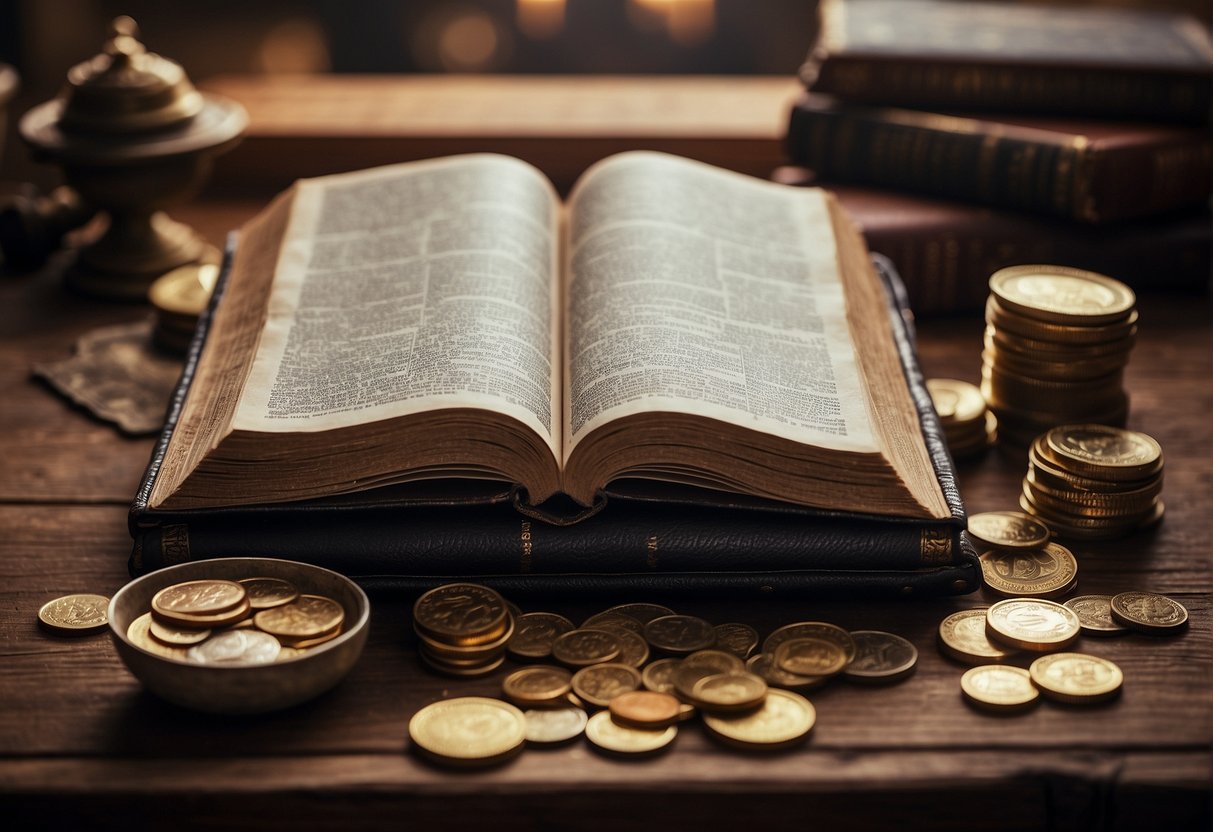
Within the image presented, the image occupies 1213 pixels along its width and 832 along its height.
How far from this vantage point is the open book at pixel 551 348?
1.08 metres

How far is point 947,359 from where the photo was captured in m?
1.65

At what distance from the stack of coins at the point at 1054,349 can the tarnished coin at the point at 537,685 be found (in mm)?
632

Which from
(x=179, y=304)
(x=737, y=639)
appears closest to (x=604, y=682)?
(x=737, y=639)

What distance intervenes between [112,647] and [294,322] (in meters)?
0.36

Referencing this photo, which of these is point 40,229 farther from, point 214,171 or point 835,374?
point 835,374

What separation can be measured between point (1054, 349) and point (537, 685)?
68 cm

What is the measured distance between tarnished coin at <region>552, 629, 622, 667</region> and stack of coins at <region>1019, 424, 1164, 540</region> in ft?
1.50

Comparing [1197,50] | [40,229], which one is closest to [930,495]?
[1197,50]

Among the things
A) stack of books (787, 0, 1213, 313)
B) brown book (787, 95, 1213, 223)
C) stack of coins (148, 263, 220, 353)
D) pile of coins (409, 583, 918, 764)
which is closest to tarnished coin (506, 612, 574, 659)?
pile of coins (409, 583, 918, 764)

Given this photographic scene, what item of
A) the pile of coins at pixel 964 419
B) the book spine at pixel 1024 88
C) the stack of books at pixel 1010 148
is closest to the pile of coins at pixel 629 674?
the pile of coins at pixel 964 419

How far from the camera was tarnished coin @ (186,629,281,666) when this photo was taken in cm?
98

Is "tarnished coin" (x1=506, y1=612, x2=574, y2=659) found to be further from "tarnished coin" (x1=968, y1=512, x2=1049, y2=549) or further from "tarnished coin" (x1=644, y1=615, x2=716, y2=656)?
"tarnished coin" (x1=968, y1=512, x2=1049, y2=549)

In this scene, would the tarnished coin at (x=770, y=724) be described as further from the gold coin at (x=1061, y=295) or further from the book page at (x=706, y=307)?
the gold coin at (x=1061, y=295)

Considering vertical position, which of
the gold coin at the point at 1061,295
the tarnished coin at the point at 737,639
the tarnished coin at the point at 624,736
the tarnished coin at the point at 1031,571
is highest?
the gold coin at the point at 1061,295
